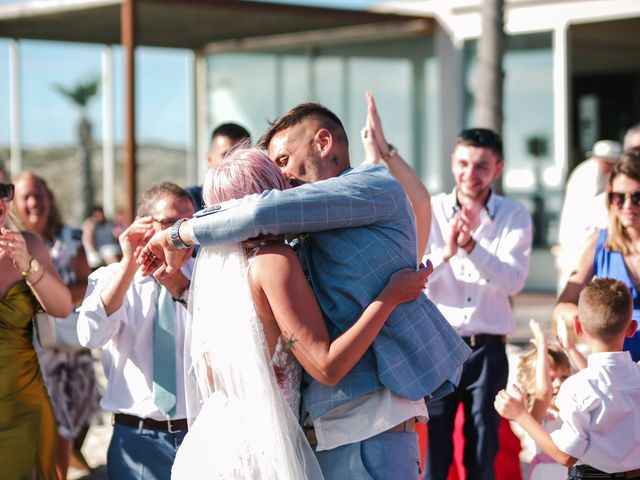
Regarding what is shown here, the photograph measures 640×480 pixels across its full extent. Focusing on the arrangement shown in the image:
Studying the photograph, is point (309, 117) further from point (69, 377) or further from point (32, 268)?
point (69, 377)

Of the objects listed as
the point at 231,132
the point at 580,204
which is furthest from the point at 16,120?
the point at 231,132

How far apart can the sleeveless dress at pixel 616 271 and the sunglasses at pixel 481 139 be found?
0.83 m

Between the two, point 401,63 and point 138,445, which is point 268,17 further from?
point 138,445

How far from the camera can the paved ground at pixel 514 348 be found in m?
6.88

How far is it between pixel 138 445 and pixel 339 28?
1172cm

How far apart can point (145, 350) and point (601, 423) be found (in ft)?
5.95

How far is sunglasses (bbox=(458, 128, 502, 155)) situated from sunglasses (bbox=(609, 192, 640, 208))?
2.70 ft

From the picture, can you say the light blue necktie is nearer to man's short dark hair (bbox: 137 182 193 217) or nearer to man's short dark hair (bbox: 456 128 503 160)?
man's short dark hair (bbox: 137 182 193 217)

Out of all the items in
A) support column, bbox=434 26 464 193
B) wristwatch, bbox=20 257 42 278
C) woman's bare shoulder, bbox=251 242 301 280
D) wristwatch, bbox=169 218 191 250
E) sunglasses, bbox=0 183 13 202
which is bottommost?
wristwatch, bbox=20 257 42 278

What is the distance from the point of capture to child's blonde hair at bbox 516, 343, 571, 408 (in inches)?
188

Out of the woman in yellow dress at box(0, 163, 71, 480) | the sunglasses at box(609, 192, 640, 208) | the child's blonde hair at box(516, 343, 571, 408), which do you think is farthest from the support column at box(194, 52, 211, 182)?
the sunglasses at box(609, 192, 640, 208)

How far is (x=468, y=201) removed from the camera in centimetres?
525

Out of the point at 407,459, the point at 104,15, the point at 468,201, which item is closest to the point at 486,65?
the point at 468,201

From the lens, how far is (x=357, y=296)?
9.45 ft
